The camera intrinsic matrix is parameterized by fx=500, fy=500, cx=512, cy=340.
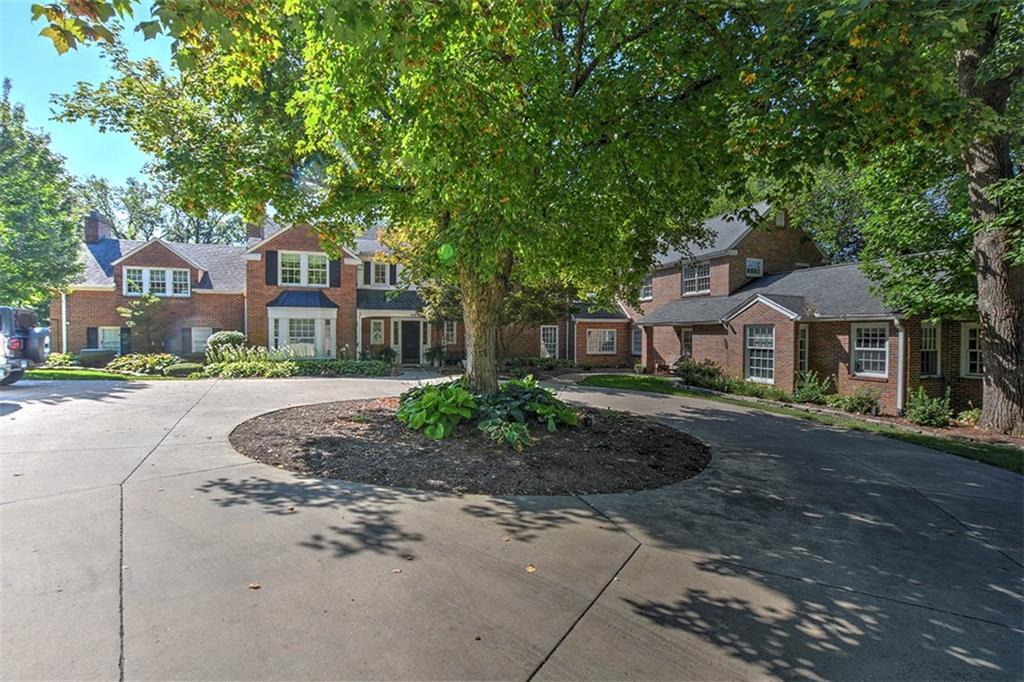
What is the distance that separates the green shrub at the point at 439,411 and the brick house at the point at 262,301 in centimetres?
1255

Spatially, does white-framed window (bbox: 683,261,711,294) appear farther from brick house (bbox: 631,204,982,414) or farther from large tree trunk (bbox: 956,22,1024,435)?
large tree trunk (bbox: 956,22,1024,435)

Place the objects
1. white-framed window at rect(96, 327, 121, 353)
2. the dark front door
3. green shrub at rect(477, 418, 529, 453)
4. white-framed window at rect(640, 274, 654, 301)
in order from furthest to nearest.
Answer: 1. white-framed window at rect(640, 274, 654, 301)
2. the dark front door
3. white-framed window at rect(96, 327, 121, 353)
4. green shrub at rect(477, 418, 529, 453)

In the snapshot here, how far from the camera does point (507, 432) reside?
23.6ft

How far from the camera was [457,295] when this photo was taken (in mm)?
19562

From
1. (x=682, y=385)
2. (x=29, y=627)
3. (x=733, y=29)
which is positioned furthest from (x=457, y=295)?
(x=29, y=627)

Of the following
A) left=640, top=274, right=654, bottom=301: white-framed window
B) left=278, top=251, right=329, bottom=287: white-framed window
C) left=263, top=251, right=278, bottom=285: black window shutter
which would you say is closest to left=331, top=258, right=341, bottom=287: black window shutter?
left=278, top=251, right=329, bottom=287: white-framed window

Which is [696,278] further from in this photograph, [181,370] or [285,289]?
[181,370]

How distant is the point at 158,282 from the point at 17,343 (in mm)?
11195

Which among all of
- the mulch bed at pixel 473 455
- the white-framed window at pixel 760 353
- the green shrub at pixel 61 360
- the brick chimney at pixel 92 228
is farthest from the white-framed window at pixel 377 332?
the white-framed window at pixel 760 353

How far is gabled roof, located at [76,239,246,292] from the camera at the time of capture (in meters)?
23.5

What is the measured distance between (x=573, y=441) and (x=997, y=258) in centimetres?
1085

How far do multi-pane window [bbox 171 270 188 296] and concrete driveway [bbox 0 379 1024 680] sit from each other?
20184mm

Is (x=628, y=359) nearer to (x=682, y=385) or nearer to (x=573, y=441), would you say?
(x=682, y=385)

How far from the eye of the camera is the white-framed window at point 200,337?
24.0 meters
